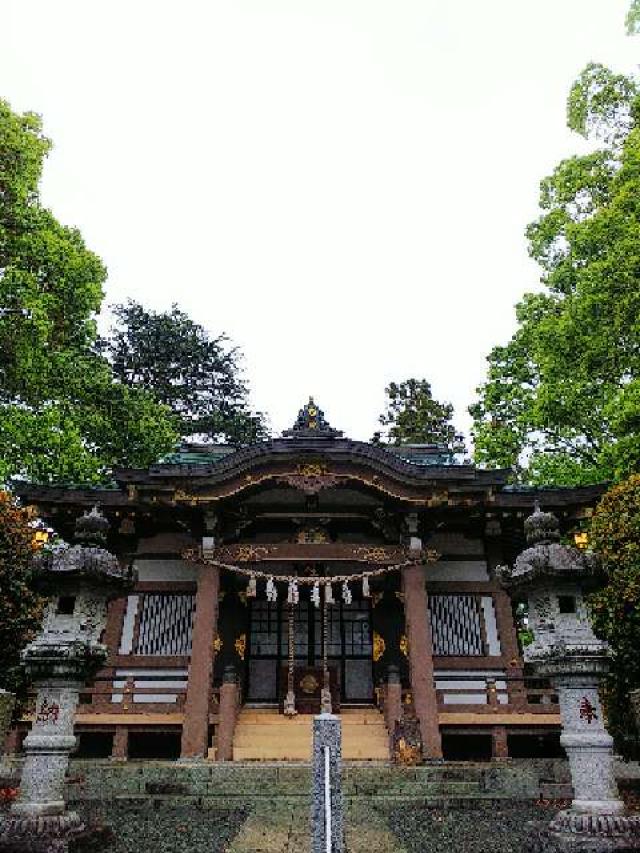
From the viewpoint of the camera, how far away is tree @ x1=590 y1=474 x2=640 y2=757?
28.8 feet

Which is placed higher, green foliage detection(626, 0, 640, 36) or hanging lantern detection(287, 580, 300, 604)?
green foliage detection(626, 0, 640, 36)

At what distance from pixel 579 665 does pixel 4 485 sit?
1300 centimetres

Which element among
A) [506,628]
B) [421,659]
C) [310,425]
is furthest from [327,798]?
[310,425]

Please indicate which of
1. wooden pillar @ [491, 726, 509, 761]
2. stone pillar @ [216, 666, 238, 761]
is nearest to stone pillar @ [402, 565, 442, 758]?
wooden pillar @ [491, 726, 509, 761]

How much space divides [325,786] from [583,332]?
12.8 metres

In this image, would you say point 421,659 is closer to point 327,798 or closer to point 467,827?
point 467,827

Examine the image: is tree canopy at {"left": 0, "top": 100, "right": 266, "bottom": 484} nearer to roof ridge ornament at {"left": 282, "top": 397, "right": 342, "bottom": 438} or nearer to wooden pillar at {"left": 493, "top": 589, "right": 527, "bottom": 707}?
roof ridge ornament at {"left": 282, "top": 397, "right": 342, "bottom": 438}

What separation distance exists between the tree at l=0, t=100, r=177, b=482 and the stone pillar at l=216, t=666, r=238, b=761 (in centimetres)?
708

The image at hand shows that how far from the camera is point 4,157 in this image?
1573 centimetres

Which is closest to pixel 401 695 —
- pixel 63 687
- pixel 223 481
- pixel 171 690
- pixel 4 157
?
pixel 171 690

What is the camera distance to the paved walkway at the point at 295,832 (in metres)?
5.93

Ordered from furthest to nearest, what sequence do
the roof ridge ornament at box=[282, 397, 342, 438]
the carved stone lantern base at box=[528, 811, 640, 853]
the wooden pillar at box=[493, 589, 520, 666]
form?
the roof ridge ornament at box=[282, 397, 342, 438] < the wooden pillar at box=[493, 589, 520, 666] < the carved stone lantern base at box=[528, 811, 640, 853]

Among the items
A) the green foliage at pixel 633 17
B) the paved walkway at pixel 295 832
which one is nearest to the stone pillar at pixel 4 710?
the paved walkway at pixel 295 832

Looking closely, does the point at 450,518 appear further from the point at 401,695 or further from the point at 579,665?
the point at 579,665
